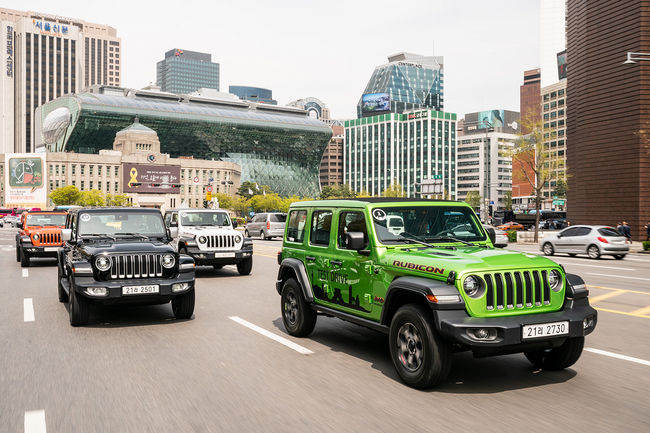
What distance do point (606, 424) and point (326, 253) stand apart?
12.0 feet

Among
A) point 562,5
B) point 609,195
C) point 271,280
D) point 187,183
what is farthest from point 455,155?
point 271,280

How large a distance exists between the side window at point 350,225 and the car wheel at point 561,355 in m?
2.19

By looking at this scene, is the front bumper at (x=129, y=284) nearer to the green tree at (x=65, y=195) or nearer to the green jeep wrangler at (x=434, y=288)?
the green jeep wrangler at (x=434, y=288)

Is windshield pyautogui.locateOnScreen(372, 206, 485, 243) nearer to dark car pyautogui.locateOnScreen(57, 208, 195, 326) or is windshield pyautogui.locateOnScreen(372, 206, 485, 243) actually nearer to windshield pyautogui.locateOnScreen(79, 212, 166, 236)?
dark car pyautogui.locateOnScreen(57, 208, 195, 326)

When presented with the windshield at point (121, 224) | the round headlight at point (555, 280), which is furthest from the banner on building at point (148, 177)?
the round headlight at point (555, 280)

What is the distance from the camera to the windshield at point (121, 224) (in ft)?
33.2

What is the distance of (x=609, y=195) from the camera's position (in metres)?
36.1

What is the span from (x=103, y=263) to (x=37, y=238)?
40.2ft

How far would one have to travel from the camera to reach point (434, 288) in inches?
204

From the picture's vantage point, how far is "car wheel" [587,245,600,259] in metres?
24.3

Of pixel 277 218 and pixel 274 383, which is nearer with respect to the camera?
pixel 274 383

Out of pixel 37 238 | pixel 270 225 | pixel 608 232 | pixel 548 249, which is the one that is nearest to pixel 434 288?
pixel 37 238

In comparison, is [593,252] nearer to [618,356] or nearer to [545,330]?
[618,356]

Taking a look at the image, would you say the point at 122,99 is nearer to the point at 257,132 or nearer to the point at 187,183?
the point at 187,183
